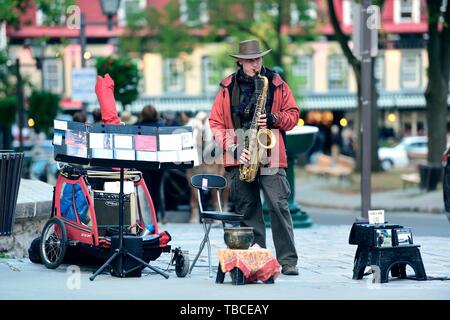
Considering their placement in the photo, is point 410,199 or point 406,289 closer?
point 406,289

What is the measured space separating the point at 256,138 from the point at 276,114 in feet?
0.91

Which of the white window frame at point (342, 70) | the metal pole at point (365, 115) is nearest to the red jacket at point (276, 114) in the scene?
the metal pole at point (365, 115)

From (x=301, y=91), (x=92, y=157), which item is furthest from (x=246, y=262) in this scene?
(x=301, y=91)

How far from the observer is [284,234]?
10.7 m

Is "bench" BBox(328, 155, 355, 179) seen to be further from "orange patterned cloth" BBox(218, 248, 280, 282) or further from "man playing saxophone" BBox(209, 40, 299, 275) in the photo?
"orange patterned cloth" BBox(218, 248, 280, 282)

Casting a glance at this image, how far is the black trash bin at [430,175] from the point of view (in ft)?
87.5

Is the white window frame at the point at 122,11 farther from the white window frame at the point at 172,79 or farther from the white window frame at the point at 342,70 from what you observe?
the white window frame at the point at 342,70

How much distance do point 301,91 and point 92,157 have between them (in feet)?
177

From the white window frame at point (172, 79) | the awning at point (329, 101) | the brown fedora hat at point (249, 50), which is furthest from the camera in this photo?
the white window frame at point (172, 79)

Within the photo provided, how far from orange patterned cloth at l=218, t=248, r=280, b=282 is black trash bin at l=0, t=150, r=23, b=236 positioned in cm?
217

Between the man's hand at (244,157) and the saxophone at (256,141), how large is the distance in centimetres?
3

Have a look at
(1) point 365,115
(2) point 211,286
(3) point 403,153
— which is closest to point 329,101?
(3) point 403,153

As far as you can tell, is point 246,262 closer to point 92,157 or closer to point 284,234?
point 284,234
